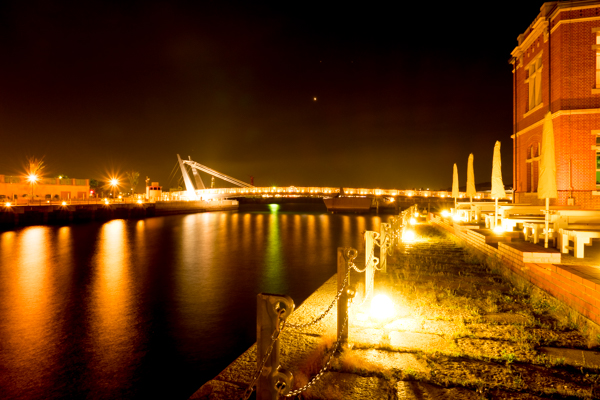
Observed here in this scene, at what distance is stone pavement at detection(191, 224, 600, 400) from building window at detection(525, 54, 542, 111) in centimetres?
1326

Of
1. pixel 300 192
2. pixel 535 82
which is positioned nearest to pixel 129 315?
pixel 535 82

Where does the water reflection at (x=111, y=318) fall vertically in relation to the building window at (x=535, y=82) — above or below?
below

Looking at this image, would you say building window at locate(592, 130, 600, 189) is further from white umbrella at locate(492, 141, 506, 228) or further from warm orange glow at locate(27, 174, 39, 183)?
warm orange glow at locate(27, 174, 39, 183)

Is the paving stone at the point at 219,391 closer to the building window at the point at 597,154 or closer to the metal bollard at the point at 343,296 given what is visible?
the metal bollard at the point at 343,296

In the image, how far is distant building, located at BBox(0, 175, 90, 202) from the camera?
54516mm

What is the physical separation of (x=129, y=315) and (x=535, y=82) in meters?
18.9

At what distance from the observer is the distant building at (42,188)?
54516 mm

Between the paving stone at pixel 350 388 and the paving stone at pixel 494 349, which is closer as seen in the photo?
the paving stone at pixel 350 388

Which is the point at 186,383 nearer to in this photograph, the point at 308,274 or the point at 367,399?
the point at 367,399

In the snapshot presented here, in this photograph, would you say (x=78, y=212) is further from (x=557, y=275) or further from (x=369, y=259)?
(x=557, y=275)

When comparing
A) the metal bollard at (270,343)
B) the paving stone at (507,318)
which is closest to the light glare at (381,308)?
the paving stone at (507,318)

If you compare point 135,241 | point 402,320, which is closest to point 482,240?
point 402,320

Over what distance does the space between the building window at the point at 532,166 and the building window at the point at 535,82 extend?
1921mm

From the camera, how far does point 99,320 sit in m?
8.50
